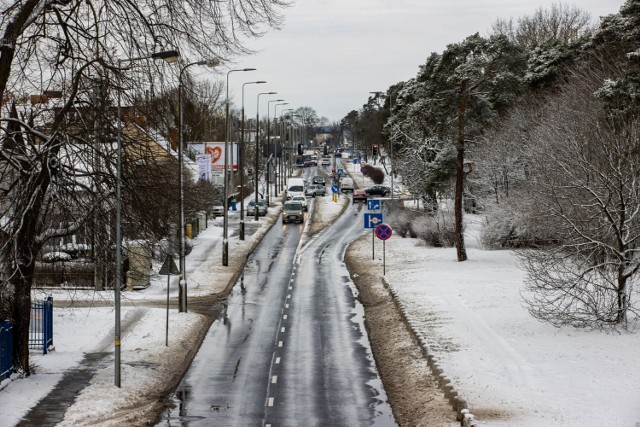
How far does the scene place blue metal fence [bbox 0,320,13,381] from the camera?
63.8ft

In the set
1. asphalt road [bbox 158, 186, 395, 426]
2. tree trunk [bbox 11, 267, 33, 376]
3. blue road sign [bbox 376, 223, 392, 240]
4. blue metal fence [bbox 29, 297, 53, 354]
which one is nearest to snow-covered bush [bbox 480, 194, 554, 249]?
blue road sign [bbox 376, 223, 392, 240]

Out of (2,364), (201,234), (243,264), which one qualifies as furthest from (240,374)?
(201,234)

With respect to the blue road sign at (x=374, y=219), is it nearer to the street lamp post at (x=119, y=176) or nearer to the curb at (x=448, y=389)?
the curb at (x=448, y=389)

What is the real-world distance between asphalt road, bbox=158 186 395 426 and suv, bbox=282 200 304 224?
90.2 ft

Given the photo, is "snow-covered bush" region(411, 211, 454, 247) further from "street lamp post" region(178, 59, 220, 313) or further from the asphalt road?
"street lamp post" region(178, 59, 220, 313)

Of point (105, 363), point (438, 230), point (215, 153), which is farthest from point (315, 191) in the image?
point (105, 363)

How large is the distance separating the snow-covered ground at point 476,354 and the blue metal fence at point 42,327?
0.40 m

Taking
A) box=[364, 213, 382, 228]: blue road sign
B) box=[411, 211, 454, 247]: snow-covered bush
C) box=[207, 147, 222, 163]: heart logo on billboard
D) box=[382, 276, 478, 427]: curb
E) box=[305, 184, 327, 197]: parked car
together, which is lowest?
box=[382, 276, 478, 427]: curb

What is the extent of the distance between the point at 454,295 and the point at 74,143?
17139 mm

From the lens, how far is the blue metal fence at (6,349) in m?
19.4

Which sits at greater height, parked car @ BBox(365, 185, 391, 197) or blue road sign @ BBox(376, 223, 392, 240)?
parked car @ BBox(365, 185, 391, 197)

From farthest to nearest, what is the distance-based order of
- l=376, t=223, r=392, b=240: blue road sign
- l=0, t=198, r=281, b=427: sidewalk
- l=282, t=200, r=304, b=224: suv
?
l=282, t=200, r=304, b=224: suv → l=376, t=223, r=392, b=240: blue road sign → l=0, t=198, r=281, b=427: sidewalk

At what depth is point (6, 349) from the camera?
64.6 ft

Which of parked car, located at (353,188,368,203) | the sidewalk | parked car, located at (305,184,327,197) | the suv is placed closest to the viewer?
the sidewalk
